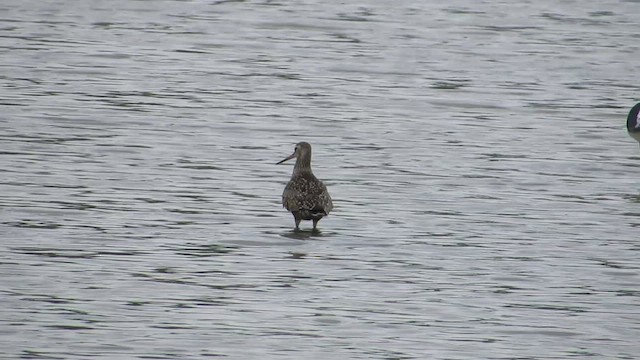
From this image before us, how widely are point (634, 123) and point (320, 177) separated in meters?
3.61

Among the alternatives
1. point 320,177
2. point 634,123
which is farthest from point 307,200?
point 634,123

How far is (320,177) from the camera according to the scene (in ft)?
51.8

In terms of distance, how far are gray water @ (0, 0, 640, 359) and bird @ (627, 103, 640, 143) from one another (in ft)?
1.08

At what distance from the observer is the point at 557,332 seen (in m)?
10.5

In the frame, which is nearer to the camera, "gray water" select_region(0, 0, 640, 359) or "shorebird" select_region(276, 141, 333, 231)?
"gray water" select_region(0, 0, 640, 359)

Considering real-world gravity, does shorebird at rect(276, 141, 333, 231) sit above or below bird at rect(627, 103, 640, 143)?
above

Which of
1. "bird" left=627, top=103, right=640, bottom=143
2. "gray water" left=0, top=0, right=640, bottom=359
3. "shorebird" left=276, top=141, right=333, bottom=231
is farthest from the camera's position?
"bird" left=627, top=103, right=640, bottom=143

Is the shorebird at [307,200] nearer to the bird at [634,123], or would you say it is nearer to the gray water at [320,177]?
the gray water at [320,177]

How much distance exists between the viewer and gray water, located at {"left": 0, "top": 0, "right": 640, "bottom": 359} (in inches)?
412

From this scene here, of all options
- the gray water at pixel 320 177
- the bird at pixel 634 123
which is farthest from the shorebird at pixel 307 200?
the bird at pixel 634 123

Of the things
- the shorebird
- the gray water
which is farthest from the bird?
the shorebird

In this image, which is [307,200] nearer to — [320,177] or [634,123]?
[320,177]

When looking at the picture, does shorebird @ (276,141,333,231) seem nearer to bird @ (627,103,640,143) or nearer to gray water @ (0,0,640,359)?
gray water @ (0,0,640,359)

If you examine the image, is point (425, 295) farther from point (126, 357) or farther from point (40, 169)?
point (40, 169)
